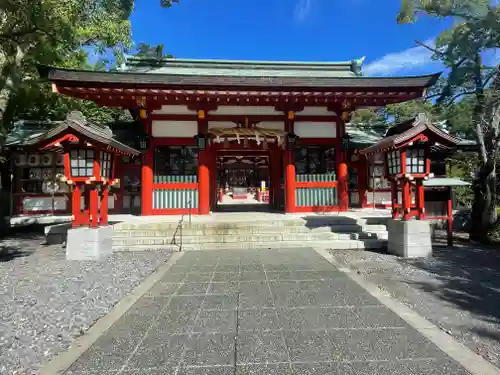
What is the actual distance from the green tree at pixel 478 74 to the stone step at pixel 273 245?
12.8ft

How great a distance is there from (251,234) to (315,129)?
Result: 4677mm

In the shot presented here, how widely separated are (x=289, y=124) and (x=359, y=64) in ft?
18.2

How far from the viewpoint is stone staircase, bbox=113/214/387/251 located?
772cm

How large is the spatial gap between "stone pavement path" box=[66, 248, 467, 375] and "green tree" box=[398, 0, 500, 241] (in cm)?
679

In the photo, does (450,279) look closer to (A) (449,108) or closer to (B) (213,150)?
(A) (449,108)

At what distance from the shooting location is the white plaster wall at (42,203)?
10766mm

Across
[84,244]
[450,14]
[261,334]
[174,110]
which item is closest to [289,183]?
[174,110]

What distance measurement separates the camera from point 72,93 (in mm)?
9125

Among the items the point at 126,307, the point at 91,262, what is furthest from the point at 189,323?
the point at 91,262

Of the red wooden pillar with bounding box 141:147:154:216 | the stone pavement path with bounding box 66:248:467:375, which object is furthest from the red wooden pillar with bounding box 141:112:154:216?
the stone pavement path with bounding box 66:248:467:375

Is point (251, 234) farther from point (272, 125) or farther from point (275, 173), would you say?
point (275, 173)

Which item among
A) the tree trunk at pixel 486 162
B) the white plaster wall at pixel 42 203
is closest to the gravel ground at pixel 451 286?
the tree trunk at pixel 486 162

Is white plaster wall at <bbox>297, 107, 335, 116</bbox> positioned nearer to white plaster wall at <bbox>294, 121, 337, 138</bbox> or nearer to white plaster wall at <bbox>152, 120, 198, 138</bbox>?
white plaster wall at <bbox>294, 121, 337, 138</bbox>

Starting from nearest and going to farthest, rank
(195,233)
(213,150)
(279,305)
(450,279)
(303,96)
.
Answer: (279,305)
(450,279)
(195,233)
(303,96)
(213,150)
